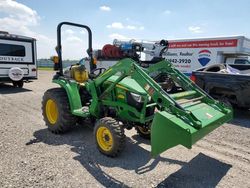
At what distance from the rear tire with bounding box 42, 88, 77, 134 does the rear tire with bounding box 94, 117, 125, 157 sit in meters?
1.01

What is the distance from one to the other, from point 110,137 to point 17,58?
355 inches

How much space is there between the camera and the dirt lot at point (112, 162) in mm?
3263

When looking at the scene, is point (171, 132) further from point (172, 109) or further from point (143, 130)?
point (143, 130)

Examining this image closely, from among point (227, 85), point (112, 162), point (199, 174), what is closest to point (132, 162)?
point (112, 162)

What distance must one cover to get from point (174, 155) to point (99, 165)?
1.31m

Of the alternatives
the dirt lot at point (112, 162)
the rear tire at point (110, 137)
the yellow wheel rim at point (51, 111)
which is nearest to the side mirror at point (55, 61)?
the yellow wheel rim at point (51, 111)

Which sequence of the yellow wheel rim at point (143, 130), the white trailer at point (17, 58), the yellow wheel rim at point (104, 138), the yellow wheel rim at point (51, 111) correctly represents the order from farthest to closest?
1. the white trailer at point (17, 58)
2. the yellow wheel rim at point (51, 111)
3. the yellow wheel rim at point (143, 130)
4. the yellow wheel rim at point (104, 138)

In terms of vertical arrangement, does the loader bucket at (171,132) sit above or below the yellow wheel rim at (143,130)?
above

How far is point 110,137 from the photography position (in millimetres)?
3842

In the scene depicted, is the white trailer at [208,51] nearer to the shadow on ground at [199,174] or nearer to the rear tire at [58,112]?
the shadow on ground at [199,174]

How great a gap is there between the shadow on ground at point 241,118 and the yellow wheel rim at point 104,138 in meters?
3.96

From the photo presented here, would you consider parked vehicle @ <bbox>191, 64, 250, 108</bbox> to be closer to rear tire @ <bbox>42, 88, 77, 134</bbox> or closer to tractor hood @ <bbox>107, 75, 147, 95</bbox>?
tractor hood @ <bbox>107, 75, 147, 95</bbox>

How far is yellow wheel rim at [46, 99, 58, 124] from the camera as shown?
5.18 meters

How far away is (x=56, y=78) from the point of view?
5.36m
